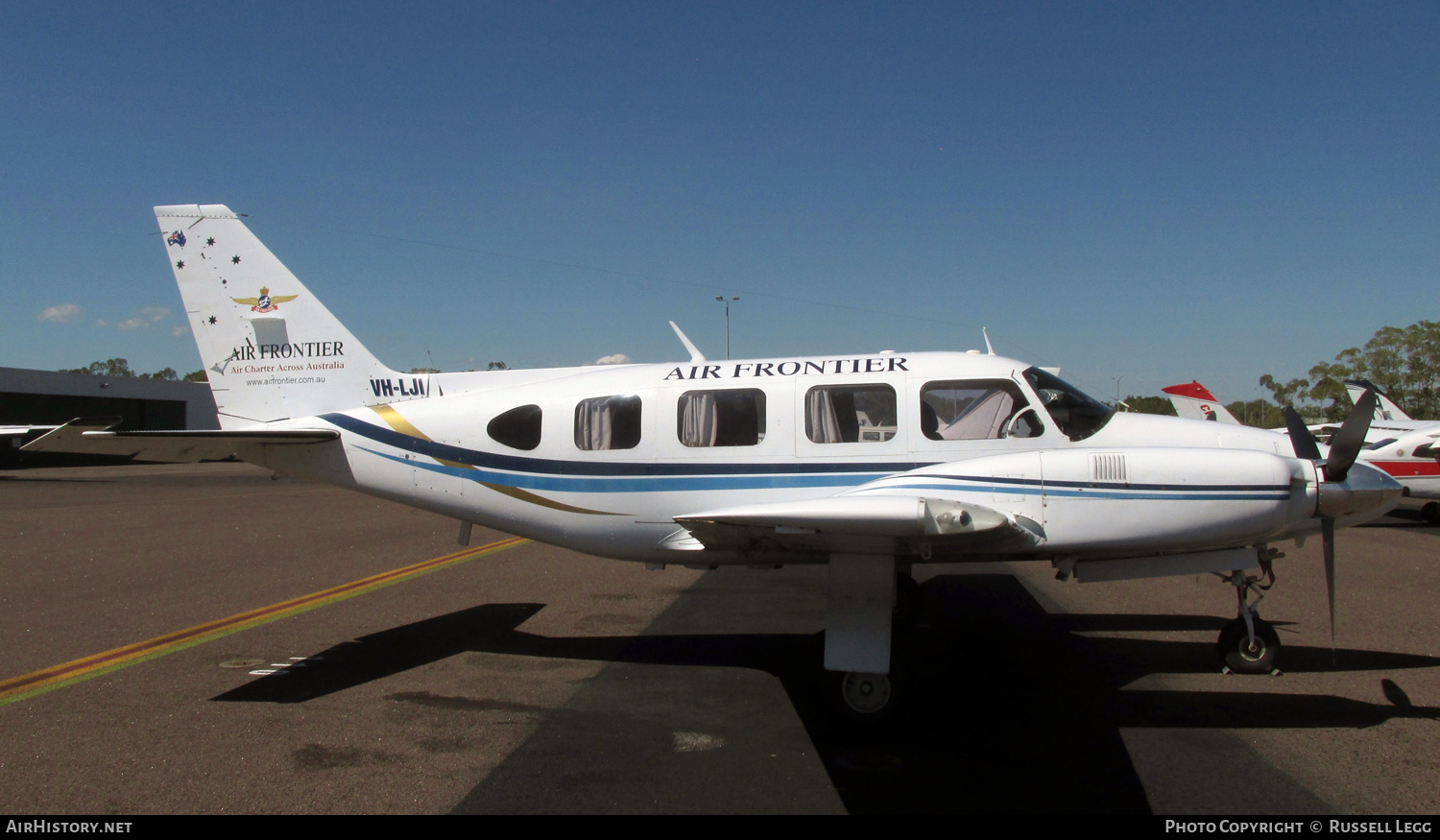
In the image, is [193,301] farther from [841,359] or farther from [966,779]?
[966,779]

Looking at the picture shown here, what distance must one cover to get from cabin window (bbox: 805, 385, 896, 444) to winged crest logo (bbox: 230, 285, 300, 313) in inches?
220

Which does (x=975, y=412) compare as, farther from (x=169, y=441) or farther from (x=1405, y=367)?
(x=1405, y=367)

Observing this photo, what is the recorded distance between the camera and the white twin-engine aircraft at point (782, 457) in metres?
5.38

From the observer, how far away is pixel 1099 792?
441 cm

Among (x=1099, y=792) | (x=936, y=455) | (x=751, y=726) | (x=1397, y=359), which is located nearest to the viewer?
(x=1099, y=792)

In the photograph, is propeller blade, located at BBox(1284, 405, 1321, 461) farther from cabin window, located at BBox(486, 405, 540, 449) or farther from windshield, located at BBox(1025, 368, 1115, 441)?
cabin window, located at BBox(486, 405, 540, 449)

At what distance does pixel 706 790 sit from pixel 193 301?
24.1 ft

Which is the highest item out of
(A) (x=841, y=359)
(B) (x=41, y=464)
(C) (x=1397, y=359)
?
(C) (x=1397, y=359)

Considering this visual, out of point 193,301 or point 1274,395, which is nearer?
point 193,301

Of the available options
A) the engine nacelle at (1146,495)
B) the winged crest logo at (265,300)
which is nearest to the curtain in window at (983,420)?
the engine nacelle at (1146,495)

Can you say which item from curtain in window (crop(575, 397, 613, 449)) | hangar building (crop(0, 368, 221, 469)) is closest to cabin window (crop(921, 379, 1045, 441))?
curtain in window (crop(575, 397, 613, 449))

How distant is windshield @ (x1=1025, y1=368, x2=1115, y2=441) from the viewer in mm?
6246

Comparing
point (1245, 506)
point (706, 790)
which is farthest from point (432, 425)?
point (1245, 506)

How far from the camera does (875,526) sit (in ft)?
16.0
